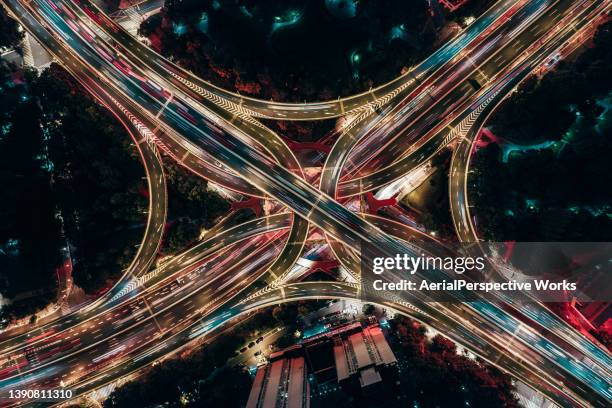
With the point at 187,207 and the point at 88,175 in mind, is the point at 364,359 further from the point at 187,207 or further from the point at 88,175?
the point at 88,175

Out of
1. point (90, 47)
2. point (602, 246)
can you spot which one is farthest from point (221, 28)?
point (602, 246)

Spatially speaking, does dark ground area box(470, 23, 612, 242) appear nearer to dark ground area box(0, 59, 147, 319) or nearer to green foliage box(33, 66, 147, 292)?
green foliage box(33, 66, 147, 292)

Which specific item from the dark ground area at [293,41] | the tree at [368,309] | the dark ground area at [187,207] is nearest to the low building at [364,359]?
the tree at [368,309]

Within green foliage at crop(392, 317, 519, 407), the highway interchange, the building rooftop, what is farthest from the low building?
the highway interchange

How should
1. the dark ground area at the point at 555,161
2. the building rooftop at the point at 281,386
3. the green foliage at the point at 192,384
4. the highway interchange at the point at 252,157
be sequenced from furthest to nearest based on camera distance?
the highway interchange at the point at 252,157 < the green foliage at the point at 192,384 < the building rooftop at the point at 281,386 < the dark ground area at the point at 555,161

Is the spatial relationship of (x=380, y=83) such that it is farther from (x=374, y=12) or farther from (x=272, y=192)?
(x=272, y=192)

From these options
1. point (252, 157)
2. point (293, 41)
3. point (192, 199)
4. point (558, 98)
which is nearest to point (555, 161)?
point (558, 98)

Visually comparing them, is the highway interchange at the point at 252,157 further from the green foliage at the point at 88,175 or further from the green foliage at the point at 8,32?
the green foliage at the point at 88,175
